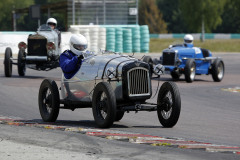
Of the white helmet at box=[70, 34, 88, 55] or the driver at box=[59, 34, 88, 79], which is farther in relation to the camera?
the white helmet at box=[70, 34, 88, 55]

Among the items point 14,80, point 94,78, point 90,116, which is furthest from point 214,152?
point 14,80

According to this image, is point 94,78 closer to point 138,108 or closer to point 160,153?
point 138,108

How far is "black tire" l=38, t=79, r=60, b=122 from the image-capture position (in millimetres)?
11578

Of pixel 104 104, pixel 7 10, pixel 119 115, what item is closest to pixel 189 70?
pixel 119 115

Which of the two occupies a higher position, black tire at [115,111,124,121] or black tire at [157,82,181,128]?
black tire at [157,82,181,128]

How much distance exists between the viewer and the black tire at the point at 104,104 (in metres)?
10.4

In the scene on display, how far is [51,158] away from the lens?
7840mm

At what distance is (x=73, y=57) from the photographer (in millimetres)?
11766

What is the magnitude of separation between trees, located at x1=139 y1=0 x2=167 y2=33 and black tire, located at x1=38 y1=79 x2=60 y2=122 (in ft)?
353

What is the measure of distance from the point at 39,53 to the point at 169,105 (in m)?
13.6

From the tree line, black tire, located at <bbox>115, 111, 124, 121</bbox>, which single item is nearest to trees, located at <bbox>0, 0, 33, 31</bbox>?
the tree line

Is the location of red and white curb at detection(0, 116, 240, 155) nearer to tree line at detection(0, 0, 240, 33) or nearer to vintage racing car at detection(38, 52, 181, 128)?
vintage racing car at detection(38, 52, 181, 128)

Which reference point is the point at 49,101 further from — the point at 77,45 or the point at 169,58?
the point at 169,58

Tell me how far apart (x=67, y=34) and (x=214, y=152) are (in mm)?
30470
